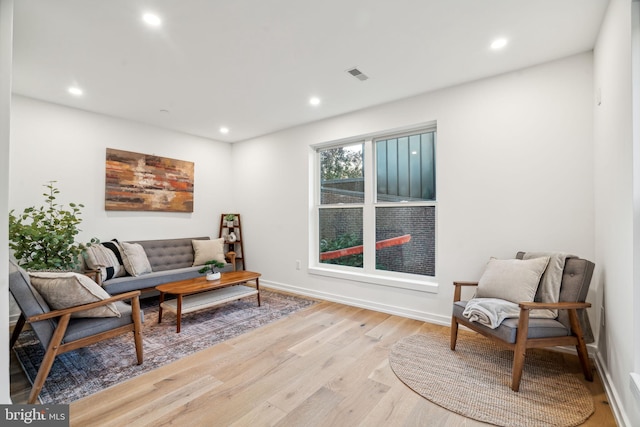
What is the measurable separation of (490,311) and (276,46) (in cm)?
266

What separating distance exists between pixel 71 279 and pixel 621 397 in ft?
11.6

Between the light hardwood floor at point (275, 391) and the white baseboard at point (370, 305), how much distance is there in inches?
29.5

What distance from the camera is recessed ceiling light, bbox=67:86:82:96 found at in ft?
10.4

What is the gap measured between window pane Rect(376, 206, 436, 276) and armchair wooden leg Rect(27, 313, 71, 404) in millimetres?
3105

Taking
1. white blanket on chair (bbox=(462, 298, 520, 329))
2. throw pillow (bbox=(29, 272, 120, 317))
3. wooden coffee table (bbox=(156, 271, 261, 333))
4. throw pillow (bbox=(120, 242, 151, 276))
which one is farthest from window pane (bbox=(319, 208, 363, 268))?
throw pillow (bbox=(29, 272, 120, 317))

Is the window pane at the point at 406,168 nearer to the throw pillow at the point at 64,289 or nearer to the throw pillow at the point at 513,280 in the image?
the throw pillow at the point at 513,280

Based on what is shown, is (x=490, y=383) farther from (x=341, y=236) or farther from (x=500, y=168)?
(x=341, y=236)

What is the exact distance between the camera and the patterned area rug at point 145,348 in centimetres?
207

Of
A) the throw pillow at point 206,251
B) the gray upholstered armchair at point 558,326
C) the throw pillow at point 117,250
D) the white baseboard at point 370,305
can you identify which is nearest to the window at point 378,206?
the white baseboard at point 370,305

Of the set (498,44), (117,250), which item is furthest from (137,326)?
(498,44)

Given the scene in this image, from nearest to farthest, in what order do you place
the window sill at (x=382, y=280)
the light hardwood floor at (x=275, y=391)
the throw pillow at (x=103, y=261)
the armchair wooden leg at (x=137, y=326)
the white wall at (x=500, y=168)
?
the light hardwood floor at (x=275, y=391) → the armchair wooden leg at (x=137, y=326) → the white wall at (x=500, y=168) → the window sill at (x=382, y=280) → the throw pillow at (x=103, y=261)

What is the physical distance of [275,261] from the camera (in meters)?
4.77

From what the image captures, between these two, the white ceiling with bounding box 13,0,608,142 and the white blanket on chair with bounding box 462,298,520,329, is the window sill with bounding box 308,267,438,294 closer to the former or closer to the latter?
the white blanket on chair with bounding box 462,298,520,329

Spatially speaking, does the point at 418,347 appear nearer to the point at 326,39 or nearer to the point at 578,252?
the point at 578,252
